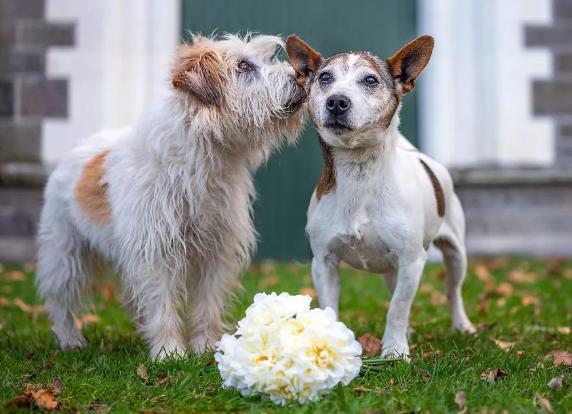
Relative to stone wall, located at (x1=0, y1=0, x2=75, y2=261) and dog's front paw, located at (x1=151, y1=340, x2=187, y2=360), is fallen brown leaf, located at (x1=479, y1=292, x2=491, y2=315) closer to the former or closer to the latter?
dog's front paw, located at (x1=151, y1=340, x2=187, y2=360)

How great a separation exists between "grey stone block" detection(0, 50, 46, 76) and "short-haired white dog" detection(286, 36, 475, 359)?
16.4ft

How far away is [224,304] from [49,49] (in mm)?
4709

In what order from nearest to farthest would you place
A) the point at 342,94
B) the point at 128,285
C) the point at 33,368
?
1. the point at 342,94
2. the point at 33,368
3. the point at 128,285

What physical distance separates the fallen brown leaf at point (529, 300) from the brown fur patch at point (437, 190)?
1.86 metres

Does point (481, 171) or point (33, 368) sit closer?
point (33, 368)

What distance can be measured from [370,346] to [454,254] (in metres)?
0.88

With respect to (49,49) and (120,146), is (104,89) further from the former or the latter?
(120,146)

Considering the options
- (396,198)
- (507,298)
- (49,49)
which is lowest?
(507,298)

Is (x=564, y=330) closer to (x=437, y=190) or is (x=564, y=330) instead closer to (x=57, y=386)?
(x=437, y=190)

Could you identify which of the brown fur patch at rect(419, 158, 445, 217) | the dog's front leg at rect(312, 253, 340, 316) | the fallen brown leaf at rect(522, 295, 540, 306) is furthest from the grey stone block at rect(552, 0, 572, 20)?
the dog's front leg at rect(312, 253, 340, 316)

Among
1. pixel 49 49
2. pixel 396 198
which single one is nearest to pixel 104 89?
pixel 49 49

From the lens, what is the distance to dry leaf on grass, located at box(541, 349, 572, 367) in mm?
3842

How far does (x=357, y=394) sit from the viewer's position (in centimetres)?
322

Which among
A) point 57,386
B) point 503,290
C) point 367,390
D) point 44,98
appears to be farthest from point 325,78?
point 44,98
